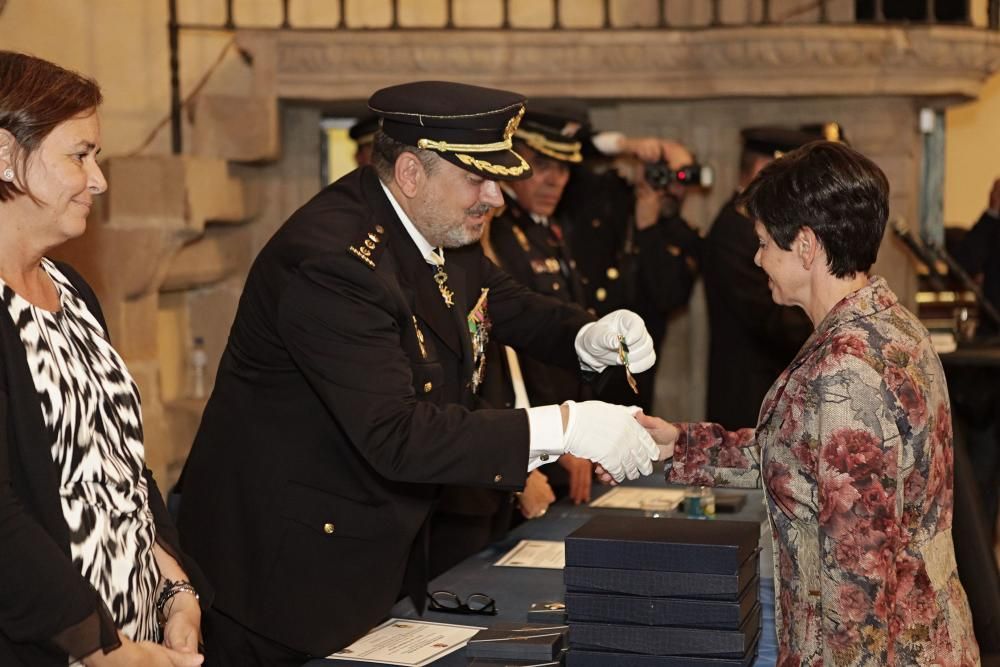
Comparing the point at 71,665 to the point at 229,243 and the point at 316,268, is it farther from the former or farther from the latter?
the point at 229,243

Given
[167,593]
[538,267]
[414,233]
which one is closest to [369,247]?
[414,233]

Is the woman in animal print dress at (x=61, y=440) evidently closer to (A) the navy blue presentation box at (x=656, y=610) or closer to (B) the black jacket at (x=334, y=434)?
(B) the black jacket at (x=334, y=434)

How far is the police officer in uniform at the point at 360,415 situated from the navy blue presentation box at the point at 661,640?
10.1 inches

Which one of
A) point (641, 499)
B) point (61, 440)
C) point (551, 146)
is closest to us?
point (61, 440)

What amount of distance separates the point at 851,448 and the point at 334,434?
2.78ft

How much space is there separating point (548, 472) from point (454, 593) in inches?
40.3

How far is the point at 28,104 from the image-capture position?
5.43 feet

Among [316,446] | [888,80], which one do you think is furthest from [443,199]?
[888,80]

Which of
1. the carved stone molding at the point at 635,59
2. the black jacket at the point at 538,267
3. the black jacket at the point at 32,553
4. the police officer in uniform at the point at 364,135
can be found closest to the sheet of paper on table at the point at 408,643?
the black jacket at the point at 32,553

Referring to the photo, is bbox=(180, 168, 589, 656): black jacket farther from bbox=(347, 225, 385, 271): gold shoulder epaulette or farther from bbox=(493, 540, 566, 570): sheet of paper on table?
bbox=(493, 540, 566, 570): sheet of paper on table

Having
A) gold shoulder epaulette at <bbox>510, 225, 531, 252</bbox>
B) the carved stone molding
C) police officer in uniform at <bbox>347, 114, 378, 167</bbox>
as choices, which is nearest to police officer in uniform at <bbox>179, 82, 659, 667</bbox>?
gold shoulder epaulette at <bbox>510, 225, 531, 252</bbox>

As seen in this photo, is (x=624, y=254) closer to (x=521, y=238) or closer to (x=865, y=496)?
(x=521, y=238)

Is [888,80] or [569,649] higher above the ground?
[888,80]

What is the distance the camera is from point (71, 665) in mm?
1629
